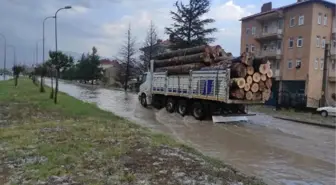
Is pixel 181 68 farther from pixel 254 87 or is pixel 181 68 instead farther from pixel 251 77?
pixel 254 87

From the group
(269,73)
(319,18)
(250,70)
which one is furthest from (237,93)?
(319,18)

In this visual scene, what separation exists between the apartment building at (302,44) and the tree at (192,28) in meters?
7.59

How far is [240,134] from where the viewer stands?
1345 cm

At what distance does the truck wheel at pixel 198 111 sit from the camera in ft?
54.6

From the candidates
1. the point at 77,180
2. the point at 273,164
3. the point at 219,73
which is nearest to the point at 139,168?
the point at 77,180

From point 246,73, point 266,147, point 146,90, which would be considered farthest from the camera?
point 146,90

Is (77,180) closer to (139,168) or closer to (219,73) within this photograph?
(139,168)

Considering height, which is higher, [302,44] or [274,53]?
[302,44]

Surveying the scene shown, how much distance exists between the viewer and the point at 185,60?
61.6 ft

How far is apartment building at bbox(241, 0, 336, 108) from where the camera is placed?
122 feet

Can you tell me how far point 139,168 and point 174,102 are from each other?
13280 mm

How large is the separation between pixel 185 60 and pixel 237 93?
4.87 metres

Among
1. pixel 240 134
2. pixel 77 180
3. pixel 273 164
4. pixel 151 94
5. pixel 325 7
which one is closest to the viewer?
pixel 77 180

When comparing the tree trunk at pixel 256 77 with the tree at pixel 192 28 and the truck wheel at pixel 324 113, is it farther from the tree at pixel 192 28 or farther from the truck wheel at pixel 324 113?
the tree at pixel 192 28
